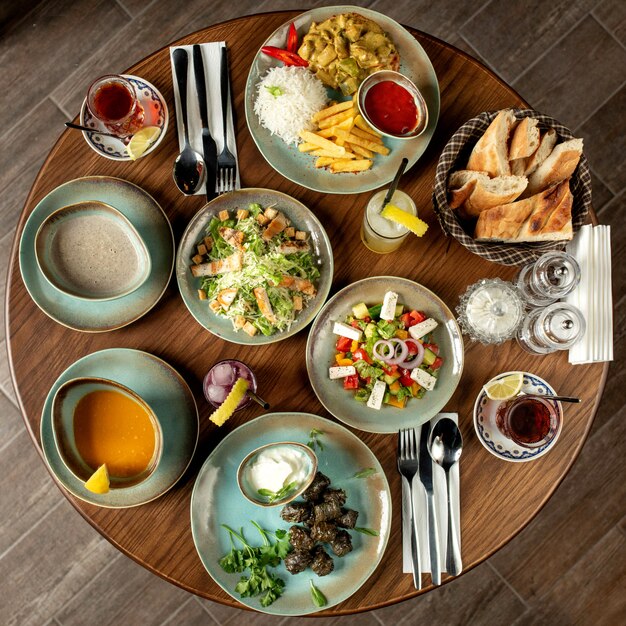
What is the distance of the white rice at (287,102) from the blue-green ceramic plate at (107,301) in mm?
461

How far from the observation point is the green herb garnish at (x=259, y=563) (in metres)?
1.78

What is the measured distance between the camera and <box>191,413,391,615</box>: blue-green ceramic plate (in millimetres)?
1791

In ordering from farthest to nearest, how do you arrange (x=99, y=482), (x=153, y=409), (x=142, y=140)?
(x=142, y=140) → (x=153, y=409) → (x=99, y=482)

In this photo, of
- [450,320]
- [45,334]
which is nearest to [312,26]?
[450,320]

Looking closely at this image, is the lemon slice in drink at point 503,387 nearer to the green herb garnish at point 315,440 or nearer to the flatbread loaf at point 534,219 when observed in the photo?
the flatbread loaf at point 534,219

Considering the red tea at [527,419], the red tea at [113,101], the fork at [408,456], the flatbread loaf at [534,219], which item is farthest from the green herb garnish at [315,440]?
the red tea at [113,101]

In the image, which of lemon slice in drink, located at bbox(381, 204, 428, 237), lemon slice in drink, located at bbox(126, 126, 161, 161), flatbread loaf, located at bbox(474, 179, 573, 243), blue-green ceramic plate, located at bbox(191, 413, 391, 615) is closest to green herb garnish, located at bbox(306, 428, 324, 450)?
blue-green ceramic plate, located at bbox(191, 413, 391, 615)

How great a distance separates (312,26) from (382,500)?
151 cm

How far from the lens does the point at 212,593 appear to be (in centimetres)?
184

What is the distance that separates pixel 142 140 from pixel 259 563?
4.51ft

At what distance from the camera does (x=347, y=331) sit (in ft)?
6.03

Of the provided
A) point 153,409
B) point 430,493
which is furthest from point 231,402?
point 430,493

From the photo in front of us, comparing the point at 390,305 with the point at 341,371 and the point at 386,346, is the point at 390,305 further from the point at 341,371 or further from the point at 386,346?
the point at 341,371

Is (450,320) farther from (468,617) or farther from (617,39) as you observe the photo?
(617,39)
